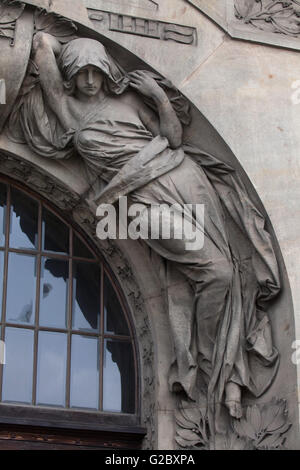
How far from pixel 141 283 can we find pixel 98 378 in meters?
0.95

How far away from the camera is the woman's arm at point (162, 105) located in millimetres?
9812

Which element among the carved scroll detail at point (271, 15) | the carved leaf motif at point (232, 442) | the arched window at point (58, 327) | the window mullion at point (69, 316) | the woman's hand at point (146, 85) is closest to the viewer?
the carved leaf motif at point (232, 442)

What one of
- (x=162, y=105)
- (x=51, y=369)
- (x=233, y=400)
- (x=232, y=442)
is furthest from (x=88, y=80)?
(x=232, y=442)

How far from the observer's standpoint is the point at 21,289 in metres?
9.90

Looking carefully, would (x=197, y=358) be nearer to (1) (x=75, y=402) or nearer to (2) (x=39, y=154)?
(1) (x=75, y=402)

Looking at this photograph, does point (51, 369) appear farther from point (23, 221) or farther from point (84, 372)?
point (23, 221)

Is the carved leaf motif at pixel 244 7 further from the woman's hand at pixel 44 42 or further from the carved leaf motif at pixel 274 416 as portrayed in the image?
the carved leaf motif at pixel 274 416

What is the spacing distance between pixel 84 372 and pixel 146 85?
265 centimetres

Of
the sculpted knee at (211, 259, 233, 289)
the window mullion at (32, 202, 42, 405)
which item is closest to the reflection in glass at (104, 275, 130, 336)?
the window mullion at (32, 202, 42, 405)

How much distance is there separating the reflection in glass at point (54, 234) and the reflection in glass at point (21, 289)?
8.6 inches

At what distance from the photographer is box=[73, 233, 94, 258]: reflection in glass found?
1024 cm

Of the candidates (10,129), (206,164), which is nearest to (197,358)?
(206,164)

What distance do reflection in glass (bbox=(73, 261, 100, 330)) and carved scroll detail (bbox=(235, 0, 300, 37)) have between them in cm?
276

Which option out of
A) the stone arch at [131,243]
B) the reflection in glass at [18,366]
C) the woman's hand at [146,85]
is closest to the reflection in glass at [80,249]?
the stone arch at [131,243]
